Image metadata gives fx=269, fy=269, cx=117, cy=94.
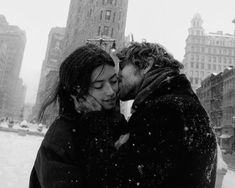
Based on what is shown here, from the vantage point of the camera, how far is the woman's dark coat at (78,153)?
67.2 inches

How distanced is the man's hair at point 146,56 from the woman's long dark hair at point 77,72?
0.17 metres

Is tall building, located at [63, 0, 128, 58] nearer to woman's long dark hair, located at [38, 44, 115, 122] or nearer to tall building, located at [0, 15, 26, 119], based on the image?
woman's long dark hair, located at [38, 44, 115, 122]

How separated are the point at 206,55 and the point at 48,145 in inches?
4459

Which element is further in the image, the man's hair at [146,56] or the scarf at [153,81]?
the man's hair at [146,56]

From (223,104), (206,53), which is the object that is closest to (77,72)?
(223,104)

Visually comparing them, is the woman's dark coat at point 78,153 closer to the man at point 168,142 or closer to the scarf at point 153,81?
the man at point 168,142

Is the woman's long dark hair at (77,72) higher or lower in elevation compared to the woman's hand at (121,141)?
higher

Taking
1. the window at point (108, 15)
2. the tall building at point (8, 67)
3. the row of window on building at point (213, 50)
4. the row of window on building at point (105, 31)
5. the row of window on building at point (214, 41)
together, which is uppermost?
the row of window on building at point (214, 41)

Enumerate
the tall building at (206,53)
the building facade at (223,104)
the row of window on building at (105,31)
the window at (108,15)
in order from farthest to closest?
1. the tall building at (206,53)
2. the window at (108,15)
3. the row of window on building at (105,31)
4. the building facade at (223,104)

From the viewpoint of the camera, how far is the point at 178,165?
1658mm

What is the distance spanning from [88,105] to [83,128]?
25 cm

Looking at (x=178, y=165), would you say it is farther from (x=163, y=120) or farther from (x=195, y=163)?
(x=163, y=120)

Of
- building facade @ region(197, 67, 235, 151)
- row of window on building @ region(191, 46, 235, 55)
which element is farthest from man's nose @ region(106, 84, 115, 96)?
row of window on building @ region(191, 46, 235, 55)

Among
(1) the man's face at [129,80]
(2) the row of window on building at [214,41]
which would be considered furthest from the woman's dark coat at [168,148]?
(2) the row of window on building at [214,41]
